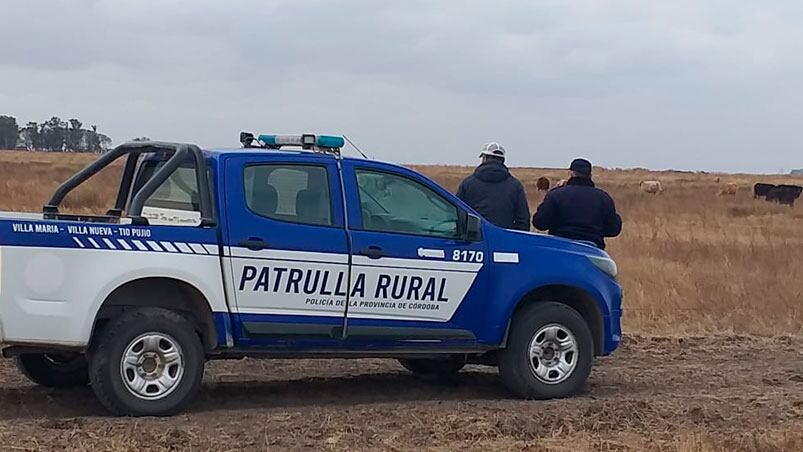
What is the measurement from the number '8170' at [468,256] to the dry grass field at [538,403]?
3.26 feet

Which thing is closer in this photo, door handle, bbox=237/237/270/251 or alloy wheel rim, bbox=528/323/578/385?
door handle, bbox=237/237/270/251

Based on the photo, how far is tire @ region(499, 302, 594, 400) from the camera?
831 cm

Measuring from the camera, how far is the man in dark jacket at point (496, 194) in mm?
9969

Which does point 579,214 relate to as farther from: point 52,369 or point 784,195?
point 784,195

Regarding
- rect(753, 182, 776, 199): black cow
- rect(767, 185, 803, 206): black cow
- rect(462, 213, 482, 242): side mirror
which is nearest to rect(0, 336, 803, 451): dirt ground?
rect(462, 213, 482, 242): side mirror

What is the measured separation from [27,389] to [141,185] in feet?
5.39

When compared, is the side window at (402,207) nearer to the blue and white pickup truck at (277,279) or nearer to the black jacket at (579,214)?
the blue and white pickup truck at (277,279)

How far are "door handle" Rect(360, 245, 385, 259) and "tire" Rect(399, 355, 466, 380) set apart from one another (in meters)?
1.78

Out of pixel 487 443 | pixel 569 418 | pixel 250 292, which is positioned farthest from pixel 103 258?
pixel 569 418

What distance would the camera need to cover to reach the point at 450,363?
30.9ft

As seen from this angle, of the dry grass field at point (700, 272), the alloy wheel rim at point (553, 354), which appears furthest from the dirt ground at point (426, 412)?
the dry grass field at point (700, 272)

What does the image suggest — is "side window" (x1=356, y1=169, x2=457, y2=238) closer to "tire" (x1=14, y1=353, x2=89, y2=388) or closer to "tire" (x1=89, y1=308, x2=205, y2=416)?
"tire" (x1=89, y1=308, x2=205, y2=416)

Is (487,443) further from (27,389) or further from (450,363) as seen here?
(27,389)

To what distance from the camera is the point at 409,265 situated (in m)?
7.97
